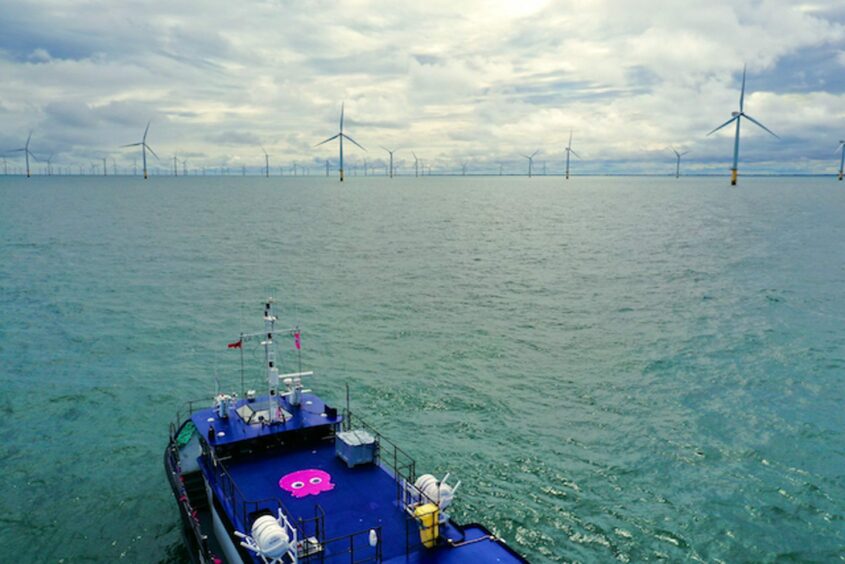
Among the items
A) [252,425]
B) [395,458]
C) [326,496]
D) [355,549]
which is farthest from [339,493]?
[252,425]

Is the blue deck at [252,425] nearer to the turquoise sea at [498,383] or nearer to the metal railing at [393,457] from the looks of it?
the metal railing at [393,457]

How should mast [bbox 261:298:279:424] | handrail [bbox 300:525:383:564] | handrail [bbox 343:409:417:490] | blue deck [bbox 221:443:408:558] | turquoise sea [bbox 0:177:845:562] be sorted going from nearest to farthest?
handrail [bbox 300:525:383:564], blue deck [bbox 221:443:408:558], handrail [bbox 343:409:417:490], mast [bbox 261:298:279:424], turquoise sea [bbox 0:177:845:562]

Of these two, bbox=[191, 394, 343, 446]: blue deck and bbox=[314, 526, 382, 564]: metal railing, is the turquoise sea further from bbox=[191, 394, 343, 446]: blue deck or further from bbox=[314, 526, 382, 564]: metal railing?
bbox=[314, 526, 382, 564]: metal railing

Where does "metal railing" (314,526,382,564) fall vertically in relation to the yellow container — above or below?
below

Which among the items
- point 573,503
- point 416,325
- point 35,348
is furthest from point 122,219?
point 573,503

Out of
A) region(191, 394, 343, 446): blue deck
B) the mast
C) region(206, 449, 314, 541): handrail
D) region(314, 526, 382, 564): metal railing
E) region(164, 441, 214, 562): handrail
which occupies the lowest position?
region(164, 441, 214, 562): handrail

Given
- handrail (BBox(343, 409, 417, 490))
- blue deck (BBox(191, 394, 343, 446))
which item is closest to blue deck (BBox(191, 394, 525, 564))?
blue deck (BBox(191, 394, 343, 446))

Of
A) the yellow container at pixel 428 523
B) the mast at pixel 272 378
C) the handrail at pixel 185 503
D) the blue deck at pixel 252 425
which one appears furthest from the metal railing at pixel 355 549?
the mast at pixel 272 378
